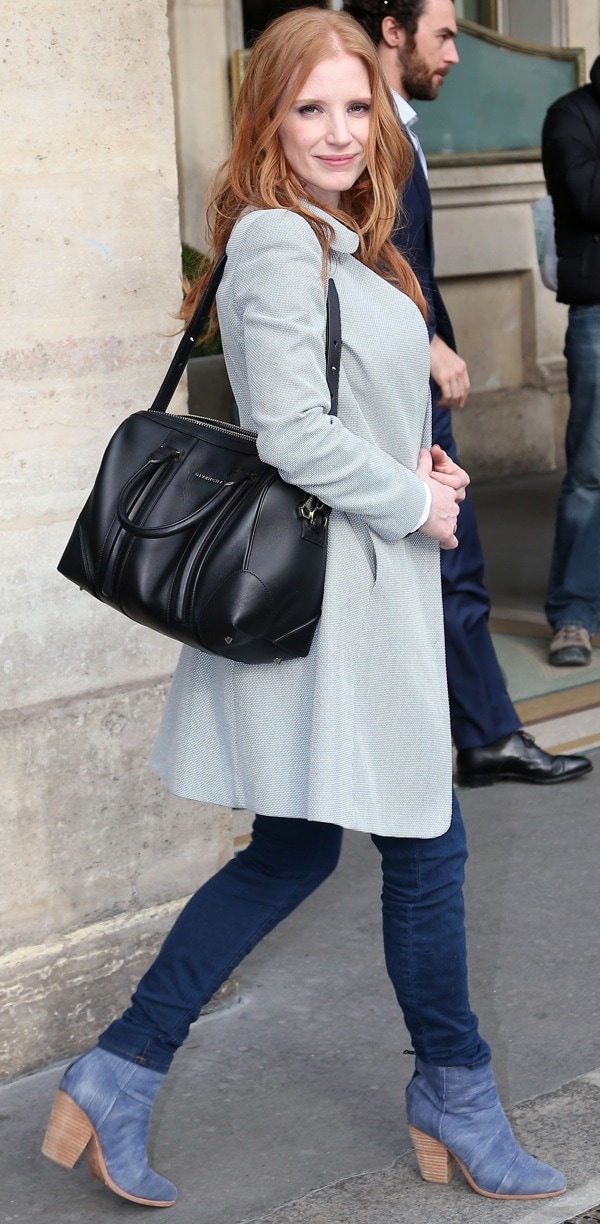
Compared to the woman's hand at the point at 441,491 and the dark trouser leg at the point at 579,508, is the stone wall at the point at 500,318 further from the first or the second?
the woman's hand at the point at 441,491

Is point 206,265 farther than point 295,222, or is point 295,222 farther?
point 206,265

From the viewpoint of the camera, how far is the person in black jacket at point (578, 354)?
555 centimetres

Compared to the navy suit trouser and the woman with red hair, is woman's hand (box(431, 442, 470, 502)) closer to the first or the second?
the woman with red hair

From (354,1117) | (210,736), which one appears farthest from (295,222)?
(354,1117)

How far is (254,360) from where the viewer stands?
230 centimetres

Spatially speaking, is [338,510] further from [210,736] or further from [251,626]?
[210,736]

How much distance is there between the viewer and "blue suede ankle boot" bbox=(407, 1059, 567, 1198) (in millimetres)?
2592

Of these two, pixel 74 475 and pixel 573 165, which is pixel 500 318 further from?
pixel 74 475

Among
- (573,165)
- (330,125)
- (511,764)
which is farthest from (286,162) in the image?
(573,165)

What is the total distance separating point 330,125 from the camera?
238cm

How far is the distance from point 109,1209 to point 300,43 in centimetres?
180

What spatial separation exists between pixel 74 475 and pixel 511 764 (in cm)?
193

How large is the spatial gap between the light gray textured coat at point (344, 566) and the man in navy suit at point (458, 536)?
1.53 m

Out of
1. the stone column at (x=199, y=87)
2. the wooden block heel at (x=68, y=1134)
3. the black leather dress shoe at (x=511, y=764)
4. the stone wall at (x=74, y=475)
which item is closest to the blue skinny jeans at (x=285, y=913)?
the wooden block heel at (x=68, y=1134)
